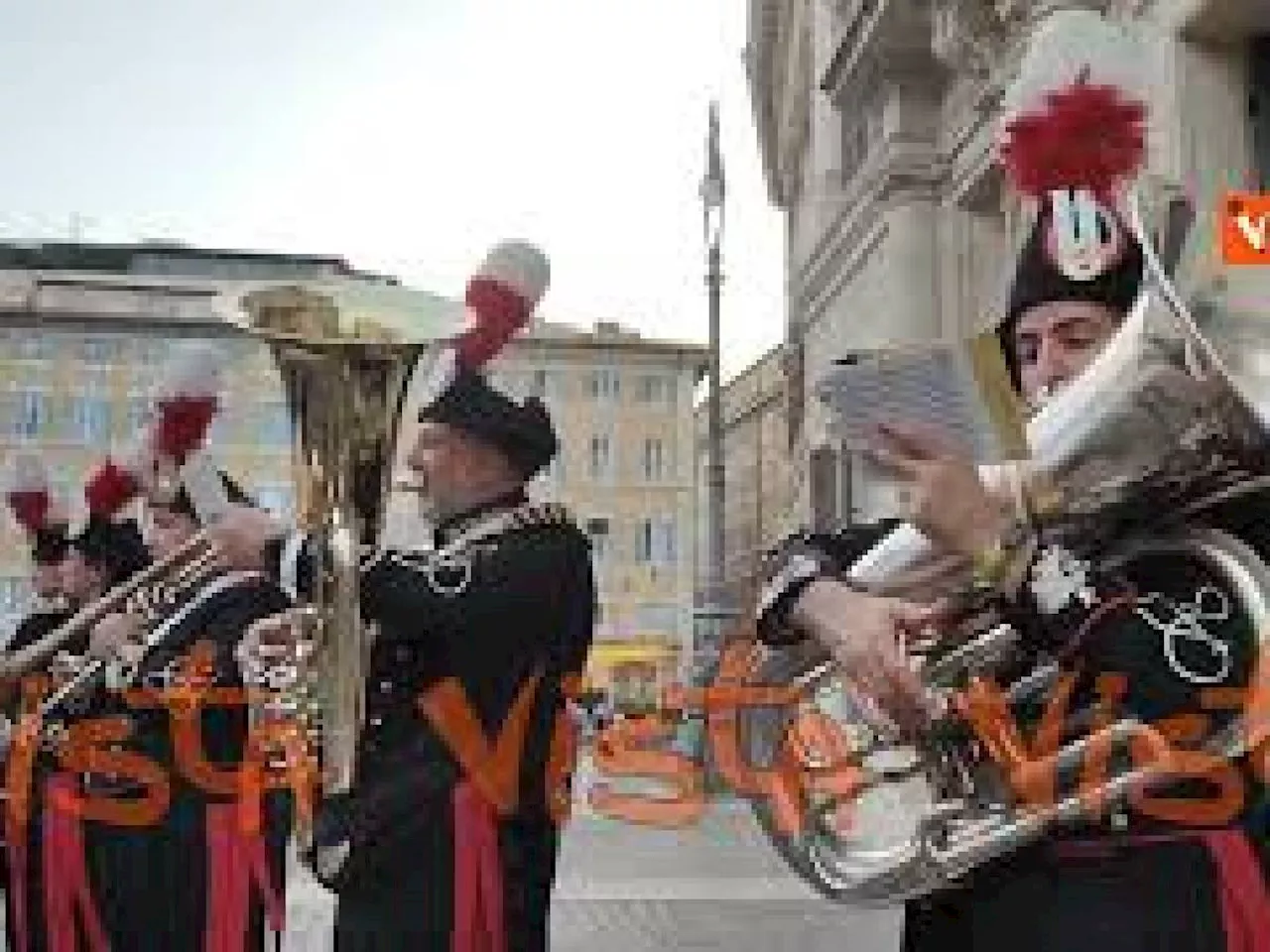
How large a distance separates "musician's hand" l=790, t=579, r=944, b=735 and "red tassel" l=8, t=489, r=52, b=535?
4.40m

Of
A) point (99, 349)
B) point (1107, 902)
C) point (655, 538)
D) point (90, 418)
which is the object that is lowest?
point (1107, 902)

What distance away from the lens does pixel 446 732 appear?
3.75 meters

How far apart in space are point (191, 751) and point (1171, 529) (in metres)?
3.08

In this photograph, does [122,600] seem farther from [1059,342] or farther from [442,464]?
[1059,342]

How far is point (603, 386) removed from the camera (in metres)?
74.8

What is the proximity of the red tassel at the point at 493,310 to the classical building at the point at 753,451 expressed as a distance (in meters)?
63.9

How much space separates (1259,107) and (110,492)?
8.22 meters

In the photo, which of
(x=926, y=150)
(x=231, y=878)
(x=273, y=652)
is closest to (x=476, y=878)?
(x=273, y=652)

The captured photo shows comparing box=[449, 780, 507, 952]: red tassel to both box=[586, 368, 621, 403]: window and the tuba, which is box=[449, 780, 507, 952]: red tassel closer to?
the tuba

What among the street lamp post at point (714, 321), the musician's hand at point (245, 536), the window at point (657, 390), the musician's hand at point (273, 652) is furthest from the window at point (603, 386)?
the musician's hand at point (245, 536)

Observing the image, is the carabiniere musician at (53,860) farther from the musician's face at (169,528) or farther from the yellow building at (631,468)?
the yellow building at (631,468)

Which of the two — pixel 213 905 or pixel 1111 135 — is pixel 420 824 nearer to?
pixel 213 905

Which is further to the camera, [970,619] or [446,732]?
[446,732]

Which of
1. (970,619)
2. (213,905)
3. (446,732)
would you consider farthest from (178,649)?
(970,619)
